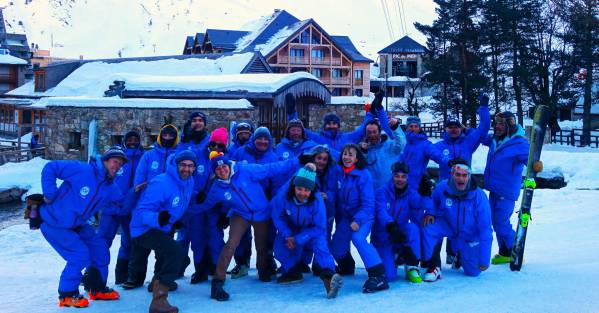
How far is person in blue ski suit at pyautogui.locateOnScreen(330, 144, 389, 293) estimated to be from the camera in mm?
5594

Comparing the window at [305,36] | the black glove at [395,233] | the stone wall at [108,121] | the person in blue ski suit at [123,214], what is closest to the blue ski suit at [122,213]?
the person in blue ski suit at [123,214]

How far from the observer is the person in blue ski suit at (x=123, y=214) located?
5969 millimetres

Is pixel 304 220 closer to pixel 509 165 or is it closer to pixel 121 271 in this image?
pixel 121 271

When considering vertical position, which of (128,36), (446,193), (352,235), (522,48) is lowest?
(352,235)

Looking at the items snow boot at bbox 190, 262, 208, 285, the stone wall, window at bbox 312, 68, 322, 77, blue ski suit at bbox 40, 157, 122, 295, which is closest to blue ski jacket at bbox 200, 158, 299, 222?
snow boot at bbox 190, 262, 208, 285

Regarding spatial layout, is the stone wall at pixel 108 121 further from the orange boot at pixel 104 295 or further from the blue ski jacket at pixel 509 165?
the orange boot at pixel 104 295

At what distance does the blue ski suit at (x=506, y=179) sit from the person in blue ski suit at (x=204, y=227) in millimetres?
2972

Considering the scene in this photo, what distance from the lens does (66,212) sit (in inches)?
203

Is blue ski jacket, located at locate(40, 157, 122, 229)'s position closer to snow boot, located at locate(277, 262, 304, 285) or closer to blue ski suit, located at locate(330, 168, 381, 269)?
snow boot, located at locate(277, 262, 304, 285)

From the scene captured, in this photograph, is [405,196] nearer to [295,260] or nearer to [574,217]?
[295,260]

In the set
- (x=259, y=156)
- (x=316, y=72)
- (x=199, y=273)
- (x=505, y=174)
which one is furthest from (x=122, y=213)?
(x=316, y=72)

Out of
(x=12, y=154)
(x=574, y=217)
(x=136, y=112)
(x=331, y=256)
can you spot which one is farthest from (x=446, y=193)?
(x=12, y=154)

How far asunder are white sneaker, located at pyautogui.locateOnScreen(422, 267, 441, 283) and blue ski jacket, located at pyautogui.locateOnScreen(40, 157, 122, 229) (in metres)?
3.10

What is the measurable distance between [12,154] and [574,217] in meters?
18.3
